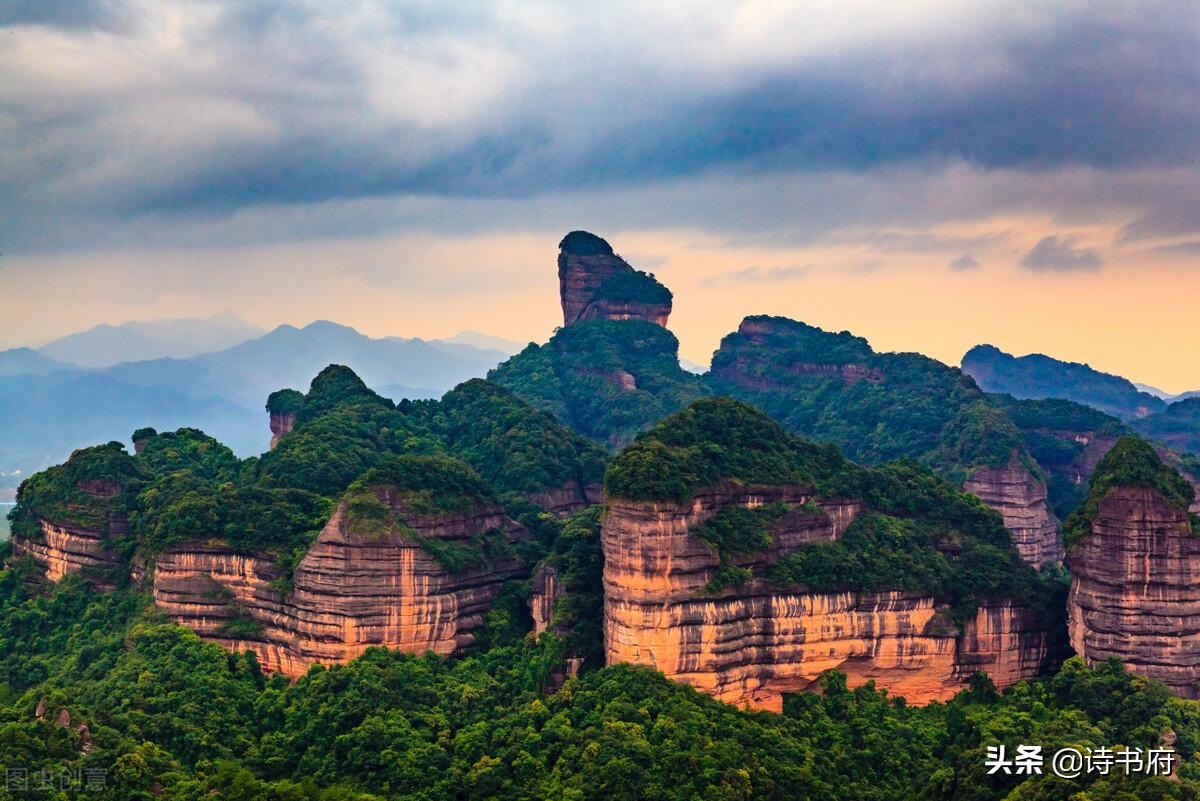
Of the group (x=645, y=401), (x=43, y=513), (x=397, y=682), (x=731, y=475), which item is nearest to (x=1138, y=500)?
(x=731, y=475)

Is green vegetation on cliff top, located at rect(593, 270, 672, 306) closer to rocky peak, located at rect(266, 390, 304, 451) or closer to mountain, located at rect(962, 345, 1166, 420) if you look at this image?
rocky peak, located at rect(266, 390, 304, 451)

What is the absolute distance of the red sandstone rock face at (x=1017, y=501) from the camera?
288ft

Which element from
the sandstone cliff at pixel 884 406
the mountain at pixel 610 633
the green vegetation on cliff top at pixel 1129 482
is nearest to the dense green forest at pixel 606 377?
the sandstone cliff at pixel 884 406

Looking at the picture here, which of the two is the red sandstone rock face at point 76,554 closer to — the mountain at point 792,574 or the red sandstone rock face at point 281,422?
the red sandstone rock face at point 281,422

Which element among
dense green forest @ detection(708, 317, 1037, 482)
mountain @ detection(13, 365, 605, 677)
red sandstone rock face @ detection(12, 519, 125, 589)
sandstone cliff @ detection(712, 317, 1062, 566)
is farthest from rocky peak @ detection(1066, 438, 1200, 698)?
red sandstone rock face @ detection(12, 519, 125, 589)

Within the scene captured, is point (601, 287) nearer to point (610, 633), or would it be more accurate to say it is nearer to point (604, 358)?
point (604, 358)

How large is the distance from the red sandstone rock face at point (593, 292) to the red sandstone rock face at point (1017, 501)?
38582 mm

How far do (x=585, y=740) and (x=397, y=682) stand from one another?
8.72m

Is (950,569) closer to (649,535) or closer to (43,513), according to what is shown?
(649,535)

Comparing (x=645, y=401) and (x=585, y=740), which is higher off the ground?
(x=645, y=401)

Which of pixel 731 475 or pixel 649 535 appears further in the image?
pixel 731 475

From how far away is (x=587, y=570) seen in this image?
59.3 metres

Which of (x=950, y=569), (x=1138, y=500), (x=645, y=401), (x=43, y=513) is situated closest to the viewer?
(x=1138, y=500)

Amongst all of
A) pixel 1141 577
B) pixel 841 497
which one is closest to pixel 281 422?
pixel 841 497
